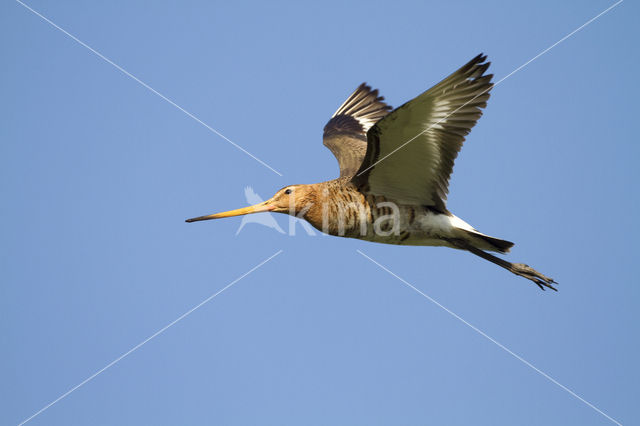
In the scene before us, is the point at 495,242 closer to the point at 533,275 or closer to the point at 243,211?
the point at 533,275

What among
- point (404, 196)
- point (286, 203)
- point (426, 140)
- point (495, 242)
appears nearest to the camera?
point (426, 140)

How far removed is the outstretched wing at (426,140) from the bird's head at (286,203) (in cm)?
53

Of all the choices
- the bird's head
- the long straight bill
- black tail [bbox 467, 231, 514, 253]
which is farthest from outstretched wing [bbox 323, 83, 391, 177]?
black tail [bbox 467, 231, 514, 253]

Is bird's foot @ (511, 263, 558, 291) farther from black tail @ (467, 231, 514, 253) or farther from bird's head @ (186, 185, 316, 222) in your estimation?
bird's head @ (186, 185, 316, 222)

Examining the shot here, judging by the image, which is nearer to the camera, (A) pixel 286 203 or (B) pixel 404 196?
(B) pixel 404 196

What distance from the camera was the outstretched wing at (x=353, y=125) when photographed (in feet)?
27.8

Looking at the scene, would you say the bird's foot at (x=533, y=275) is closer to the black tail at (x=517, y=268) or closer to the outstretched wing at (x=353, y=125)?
Answer: the black tail at (x=517, y=268)

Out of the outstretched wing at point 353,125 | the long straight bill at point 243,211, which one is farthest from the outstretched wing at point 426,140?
the outstretched wing at point 353,125

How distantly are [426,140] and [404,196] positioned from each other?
749 millimetres

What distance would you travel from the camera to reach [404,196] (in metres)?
6.88

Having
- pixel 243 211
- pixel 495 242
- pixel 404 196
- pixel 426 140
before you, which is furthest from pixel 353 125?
pixel 495 242

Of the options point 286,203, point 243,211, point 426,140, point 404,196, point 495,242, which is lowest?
point 243,211

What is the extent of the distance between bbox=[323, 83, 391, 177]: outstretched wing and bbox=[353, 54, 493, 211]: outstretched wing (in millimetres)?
1311

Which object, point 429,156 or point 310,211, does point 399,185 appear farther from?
point 310,211
